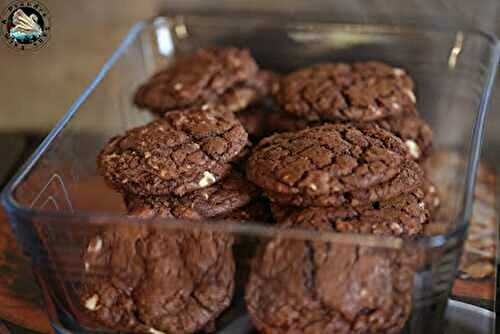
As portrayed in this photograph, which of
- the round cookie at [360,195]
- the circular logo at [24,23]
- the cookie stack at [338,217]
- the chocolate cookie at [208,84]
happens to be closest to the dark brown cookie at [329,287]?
the cookie stack at [338,217]

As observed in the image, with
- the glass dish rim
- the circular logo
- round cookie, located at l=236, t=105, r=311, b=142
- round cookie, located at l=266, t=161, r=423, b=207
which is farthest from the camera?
the circular logo

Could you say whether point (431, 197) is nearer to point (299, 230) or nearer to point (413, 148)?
point (413, 148)

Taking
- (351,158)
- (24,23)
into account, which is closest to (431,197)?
(351,158)

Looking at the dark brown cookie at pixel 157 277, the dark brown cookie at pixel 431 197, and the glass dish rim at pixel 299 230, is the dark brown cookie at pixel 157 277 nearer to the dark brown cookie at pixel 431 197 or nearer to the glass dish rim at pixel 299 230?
the glass dish rim at pixel 299 230

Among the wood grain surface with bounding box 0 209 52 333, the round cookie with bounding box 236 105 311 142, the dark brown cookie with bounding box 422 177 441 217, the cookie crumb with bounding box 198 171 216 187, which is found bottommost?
the wood grain surface with bounding box 0 209 52 333

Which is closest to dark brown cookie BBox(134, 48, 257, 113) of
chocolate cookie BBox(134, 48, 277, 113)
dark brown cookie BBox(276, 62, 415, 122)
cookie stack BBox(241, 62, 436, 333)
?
chocolate cookie BBox(134, 48, 277, 113)

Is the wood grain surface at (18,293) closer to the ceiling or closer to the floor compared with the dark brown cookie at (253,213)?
closer to the floor

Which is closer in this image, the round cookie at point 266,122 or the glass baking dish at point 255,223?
the glass baking dish at point 255,223

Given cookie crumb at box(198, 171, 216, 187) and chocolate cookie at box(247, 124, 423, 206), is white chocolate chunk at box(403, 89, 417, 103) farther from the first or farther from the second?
cookie crumb at box(198, 171, 216, 187)
